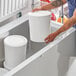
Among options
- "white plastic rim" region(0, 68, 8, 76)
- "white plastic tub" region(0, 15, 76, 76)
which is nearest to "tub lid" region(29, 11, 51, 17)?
"white plastic tub" region(0, 15, 76, 76)

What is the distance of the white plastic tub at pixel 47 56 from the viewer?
1.33m

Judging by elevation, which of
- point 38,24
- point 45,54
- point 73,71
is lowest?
point 73,71

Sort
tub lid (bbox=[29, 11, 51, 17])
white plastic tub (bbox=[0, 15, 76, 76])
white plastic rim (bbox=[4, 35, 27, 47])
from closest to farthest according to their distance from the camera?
1. white plastic tub (bbox=[0, 15, 76, 76])
2. white plastic rim (bbox=[4, 35, 27, 47])
3. tub lid (bbox=[29, 11, 51, 17])

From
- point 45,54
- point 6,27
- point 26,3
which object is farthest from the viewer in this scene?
→ point 26,3

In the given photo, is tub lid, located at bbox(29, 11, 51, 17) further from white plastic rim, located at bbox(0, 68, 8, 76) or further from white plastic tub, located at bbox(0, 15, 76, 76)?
white plastic rim, located at bbox(0, 68, 8, 76)

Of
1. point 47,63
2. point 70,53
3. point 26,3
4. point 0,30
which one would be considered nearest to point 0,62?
point 0,30

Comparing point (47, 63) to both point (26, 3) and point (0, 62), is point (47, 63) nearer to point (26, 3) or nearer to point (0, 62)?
point (0, 62)

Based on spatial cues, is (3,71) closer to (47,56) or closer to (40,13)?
(47,56)

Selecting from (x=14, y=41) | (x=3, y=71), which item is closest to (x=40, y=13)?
(x=14, y=41)

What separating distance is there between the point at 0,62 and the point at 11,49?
211 millimetres

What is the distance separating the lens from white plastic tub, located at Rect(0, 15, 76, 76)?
1.33 metres

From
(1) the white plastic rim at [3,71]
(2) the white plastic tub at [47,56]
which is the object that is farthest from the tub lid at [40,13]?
(1) the white plastic rim at [3,71]

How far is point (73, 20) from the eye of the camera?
1564mm

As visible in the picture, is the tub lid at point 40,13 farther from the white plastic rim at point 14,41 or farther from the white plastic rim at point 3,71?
the white plastic rim at point 3,71
